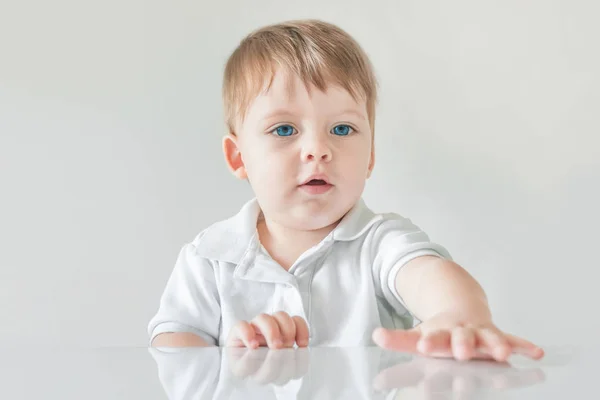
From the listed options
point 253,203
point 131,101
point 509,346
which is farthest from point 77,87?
point 509,346

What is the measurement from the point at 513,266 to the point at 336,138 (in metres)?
1.20

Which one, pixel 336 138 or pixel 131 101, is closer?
pixel 336 138

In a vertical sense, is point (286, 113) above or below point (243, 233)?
above

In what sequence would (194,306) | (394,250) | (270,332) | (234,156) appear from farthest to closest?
(234,156)
(194,306)
(394,250)
(270,332)

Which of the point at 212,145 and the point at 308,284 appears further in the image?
the point at 212,145

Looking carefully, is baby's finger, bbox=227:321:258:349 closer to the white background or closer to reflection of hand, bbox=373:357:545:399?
reflection of hand, bbox=373:357:545:399

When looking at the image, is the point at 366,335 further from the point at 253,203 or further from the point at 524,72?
the point at 524,72

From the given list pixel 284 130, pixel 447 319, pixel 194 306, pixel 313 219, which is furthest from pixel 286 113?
pixel 447 319

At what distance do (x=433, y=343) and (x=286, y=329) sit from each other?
0.27m

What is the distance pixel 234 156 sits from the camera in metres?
1.32

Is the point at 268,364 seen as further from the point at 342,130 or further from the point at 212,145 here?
the point at 212,145

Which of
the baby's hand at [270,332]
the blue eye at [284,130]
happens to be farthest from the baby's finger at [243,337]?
the blue eye at [284,130]

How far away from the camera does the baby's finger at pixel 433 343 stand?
643mm

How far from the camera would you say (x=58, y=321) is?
2.30 meters
